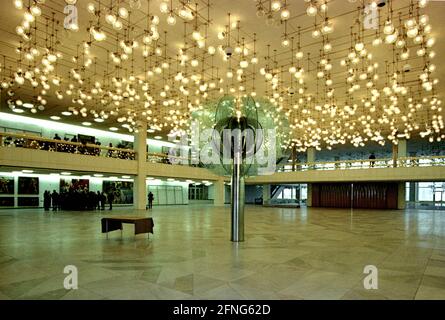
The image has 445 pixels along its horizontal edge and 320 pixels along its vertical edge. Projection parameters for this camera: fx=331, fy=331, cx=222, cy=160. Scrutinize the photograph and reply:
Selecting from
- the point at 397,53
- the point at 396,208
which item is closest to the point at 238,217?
the point at 397,53

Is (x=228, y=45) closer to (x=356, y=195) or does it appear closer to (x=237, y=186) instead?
(x=237, y=186)

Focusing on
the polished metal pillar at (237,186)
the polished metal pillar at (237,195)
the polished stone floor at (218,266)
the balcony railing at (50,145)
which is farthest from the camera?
the balcony railing at (50,145)

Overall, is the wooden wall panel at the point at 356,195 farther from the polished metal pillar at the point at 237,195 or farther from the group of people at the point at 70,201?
the polished metal pillar at the point at 237,195

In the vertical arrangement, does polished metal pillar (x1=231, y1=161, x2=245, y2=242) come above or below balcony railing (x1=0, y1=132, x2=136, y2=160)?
below

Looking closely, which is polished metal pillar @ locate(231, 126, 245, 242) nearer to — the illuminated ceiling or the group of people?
the illuminated ceiling

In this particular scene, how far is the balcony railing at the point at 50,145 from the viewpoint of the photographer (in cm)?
1611

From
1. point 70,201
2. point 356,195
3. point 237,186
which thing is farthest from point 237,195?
point 356,195

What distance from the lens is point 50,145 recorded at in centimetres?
1781

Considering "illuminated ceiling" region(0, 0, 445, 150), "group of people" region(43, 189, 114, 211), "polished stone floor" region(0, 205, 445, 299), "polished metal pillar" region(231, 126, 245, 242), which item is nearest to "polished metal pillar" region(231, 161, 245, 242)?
"polished metal pillar" region(231, 126, 245, 242)

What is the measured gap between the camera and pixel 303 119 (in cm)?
1883

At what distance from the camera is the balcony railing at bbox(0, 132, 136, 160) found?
16109mm

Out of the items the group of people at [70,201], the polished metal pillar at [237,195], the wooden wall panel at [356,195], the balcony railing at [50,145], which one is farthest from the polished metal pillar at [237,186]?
the wooden wall panel at [356,195]

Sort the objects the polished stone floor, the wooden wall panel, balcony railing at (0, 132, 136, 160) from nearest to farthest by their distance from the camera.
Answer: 1. the polished stone floor
2. balcony railing at (0, 132, 136, 160)
3. the wooden wall panel

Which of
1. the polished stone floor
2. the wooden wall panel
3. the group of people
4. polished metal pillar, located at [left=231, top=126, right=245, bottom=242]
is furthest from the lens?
the wooden wall panel
